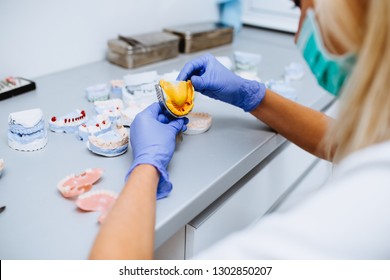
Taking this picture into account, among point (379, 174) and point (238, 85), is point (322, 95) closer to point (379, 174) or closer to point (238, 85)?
point (238, 85)

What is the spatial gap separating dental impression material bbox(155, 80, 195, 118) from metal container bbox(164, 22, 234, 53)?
68cm

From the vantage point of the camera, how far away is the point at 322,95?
1236 millimetres

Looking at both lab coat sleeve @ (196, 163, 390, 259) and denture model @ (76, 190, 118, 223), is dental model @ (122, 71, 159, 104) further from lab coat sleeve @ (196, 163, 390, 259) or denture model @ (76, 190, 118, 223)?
lab coat sleeve @ (196, 163, 390, 259)

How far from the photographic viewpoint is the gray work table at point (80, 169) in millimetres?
621

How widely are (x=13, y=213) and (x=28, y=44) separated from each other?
673mm

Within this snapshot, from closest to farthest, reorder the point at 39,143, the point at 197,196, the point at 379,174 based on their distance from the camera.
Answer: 1. the point at 379,174
2. the point at 197,196
3. the point at 39,143

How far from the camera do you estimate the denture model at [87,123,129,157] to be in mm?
824

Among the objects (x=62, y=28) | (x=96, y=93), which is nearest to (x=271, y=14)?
(x=62, y=28)

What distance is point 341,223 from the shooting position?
1.61 feet

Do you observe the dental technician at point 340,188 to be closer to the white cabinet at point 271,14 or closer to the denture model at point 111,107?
the denture model at point 111,107

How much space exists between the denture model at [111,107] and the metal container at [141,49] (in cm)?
31

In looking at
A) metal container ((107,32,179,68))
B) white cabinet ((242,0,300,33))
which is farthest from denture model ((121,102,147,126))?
white cabinet ((242,0,300,33))
